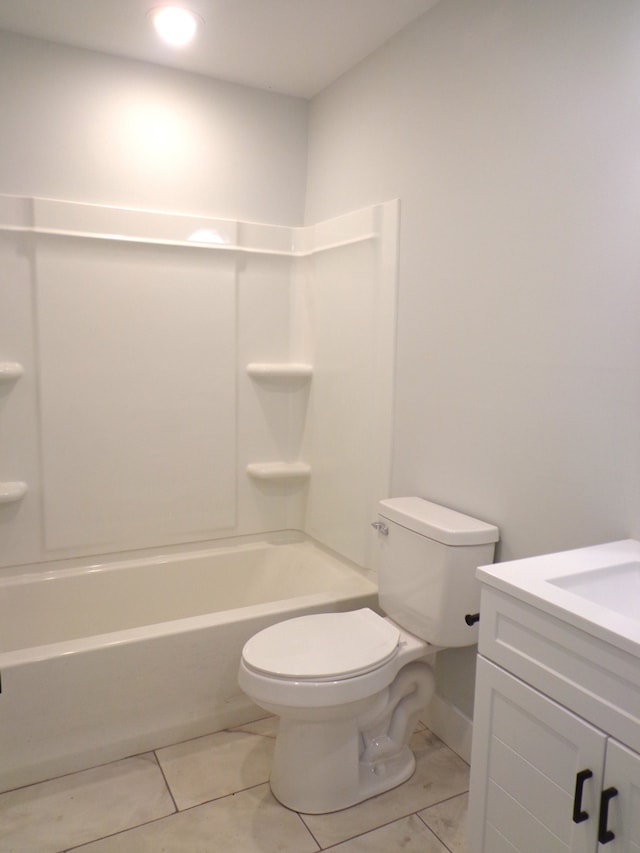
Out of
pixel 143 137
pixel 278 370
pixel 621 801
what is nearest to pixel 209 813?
pixel 621 801

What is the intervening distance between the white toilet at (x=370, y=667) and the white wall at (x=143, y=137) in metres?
1.64

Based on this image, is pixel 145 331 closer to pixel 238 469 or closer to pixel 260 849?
pixel 238 469

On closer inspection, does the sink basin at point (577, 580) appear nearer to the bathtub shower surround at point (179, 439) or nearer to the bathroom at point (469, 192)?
the bathroom at point (469, 192)

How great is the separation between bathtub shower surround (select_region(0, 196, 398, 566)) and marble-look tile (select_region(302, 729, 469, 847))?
2.46 feet

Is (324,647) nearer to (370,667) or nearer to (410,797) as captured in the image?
(370,667)

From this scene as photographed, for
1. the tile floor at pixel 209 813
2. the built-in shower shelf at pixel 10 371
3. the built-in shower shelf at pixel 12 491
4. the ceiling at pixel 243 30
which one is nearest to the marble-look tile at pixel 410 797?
the tile floor at pixel 209 813

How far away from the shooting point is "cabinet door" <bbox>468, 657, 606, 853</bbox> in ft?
3.59

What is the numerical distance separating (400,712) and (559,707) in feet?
3.15

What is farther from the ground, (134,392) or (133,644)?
(134,392)

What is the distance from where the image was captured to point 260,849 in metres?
1.66

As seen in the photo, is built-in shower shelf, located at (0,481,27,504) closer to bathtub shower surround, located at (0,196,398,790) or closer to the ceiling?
bathtub shower surround, located at (0,196,398,790)

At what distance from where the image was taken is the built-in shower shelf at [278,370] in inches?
111

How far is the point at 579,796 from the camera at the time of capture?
1.08 meters

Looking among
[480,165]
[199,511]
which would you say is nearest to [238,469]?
[199,511]
